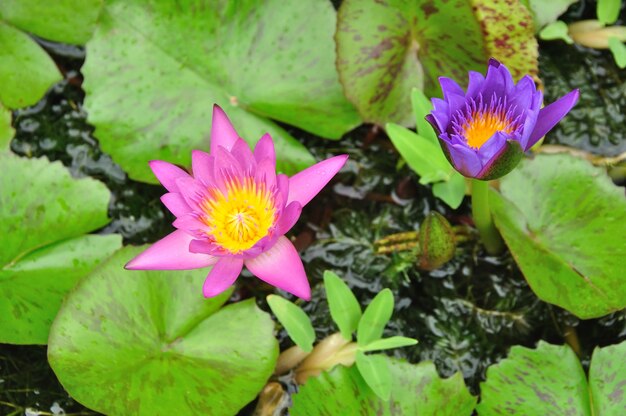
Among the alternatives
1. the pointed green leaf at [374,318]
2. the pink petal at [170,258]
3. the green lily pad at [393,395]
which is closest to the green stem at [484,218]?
the pointed green leaf at [374,318]

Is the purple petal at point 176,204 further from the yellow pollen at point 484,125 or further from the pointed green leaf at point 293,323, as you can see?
the yellow pollen at point 484,125

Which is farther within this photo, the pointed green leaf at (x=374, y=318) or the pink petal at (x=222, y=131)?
the pointed green leaf at (x=374, y=318)

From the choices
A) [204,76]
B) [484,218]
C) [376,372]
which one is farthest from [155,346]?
[484,218]

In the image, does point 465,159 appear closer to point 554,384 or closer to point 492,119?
point 492,119

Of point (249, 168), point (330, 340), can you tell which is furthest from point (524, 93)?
point (330, 340)

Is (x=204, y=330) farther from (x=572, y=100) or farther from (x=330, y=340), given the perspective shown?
(x=572, y=100)

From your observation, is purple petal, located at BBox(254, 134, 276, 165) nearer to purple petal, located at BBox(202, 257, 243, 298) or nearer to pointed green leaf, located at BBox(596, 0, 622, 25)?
purple petal, located at BBox(202, 257, 243, 298)
